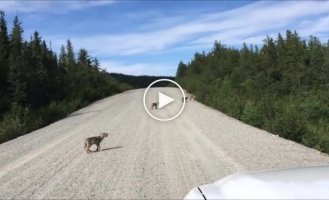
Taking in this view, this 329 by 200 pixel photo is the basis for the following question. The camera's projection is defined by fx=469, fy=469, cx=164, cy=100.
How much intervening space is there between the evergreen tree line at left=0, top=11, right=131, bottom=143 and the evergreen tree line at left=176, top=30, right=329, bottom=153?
31.4 feet

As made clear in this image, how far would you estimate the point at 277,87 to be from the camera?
1941 inches

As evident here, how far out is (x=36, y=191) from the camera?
25.7 ft

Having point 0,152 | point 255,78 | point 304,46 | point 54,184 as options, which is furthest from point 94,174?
point 304,46

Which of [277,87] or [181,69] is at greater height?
[181,69]

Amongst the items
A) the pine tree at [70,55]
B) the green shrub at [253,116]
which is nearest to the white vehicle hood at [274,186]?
the green shrub at [253,116]

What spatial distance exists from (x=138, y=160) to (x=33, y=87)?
3172 centimetres

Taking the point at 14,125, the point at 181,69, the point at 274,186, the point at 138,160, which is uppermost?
the point at 181,69

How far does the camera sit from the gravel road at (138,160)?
7875mm

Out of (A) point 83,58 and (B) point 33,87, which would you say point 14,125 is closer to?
(B) point 33,87

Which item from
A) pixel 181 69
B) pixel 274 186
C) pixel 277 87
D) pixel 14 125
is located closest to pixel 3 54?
pixel 277 87

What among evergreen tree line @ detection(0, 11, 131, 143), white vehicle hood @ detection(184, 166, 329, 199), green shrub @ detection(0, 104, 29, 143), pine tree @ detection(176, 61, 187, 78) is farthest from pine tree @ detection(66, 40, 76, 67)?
white vehicle hood @ detection(184, 166, 329, 199)

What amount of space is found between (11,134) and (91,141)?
6.86 meters

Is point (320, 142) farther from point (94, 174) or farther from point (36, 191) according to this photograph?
point (36, 191)

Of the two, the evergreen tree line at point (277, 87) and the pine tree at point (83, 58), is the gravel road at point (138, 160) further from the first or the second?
the pine tree at point (83, 58)
